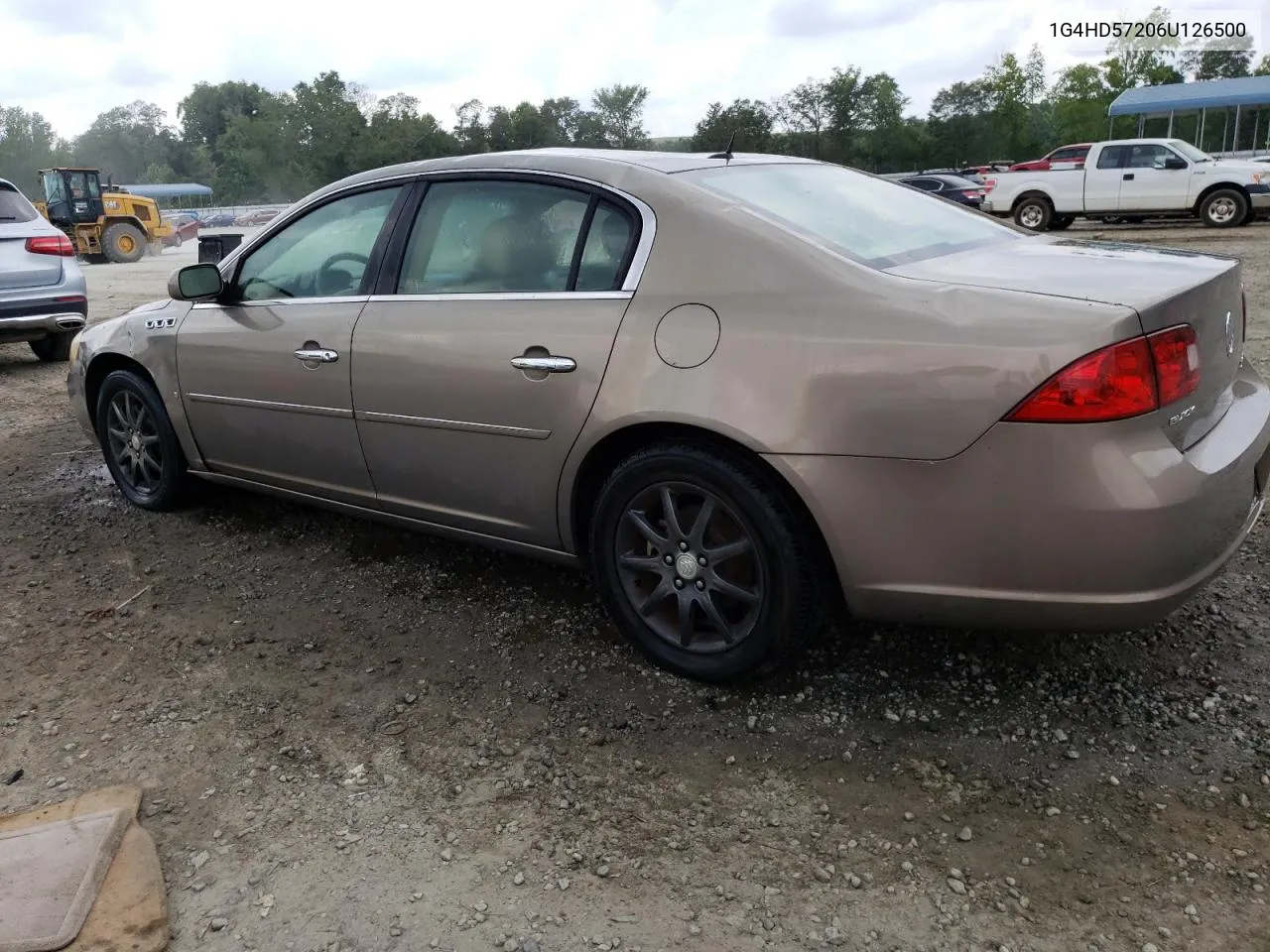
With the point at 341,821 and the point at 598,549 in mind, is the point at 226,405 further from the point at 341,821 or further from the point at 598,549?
the point at 341,821

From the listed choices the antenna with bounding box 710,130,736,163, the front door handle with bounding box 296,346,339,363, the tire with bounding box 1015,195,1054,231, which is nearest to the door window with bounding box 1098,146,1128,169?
the tire with bounding box 1015,195,1054,231

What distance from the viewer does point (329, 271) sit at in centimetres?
380

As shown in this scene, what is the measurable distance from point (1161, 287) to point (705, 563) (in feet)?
4.38

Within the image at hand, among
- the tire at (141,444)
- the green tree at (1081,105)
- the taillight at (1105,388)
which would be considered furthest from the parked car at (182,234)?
the green tree at (1081,105)

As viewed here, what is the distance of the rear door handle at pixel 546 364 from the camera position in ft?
9.70

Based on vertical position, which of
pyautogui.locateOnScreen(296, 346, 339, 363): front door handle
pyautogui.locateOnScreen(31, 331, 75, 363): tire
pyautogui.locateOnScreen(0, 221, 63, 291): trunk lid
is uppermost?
pyautogui.locateOnScreen(0, 221, 63, 291): trunk lid

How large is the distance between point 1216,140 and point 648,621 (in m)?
60.5

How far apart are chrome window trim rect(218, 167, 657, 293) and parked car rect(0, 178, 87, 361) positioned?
5266 millimetres

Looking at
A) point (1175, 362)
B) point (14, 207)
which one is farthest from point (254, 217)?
point (1175, 362)

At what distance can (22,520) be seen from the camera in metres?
4.83

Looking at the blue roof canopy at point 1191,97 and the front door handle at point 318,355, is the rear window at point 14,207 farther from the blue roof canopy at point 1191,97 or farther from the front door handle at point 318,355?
the blue roof canopy at point 1191,97

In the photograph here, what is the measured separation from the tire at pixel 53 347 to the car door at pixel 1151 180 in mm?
16271

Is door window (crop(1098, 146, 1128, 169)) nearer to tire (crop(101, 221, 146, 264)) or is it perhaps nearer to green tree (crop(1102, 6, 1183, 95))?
tire (crop(101, 221, 146, 264))

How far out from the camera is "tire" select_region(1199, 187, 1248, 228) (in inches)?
658
